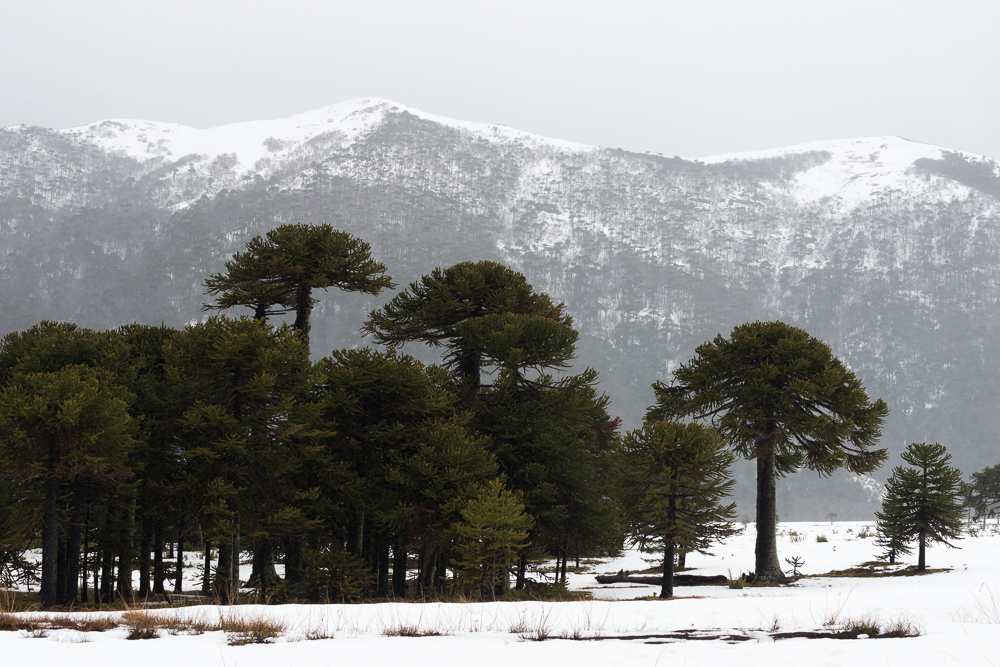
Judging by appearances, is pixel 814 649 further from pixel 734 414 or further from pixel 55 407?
pixel 734 414

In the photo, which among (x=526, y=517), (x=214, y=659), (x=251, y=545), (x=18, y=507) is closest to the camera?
(x=214, y=659)

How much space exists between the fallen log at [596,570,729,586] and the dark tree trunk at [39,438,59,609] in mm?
21706

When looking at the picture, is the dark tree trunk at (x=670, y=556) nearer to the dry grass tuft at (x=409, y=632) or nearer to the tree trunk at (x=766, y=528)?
the tree trunk at (x=766, y=528)

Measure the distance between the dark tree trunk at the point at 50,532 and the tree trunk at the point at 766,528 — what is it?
23.6m

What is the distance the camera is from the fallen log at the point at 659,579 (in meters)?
27.2

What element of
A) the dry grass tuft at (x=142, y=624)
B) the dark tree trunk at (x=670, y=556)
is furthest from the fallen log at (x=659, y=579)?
the dry grass tuft at (x=142, y=624)

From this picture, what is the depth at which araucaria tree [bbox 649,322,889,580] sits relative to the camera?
2586cm

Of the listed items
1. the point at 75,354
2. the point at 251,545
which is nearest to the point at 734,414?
Answer: the point at 251,545

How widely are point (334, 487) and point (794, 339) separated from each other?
A: 61.3 feet

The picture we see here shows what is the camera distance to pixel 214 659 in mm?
6363

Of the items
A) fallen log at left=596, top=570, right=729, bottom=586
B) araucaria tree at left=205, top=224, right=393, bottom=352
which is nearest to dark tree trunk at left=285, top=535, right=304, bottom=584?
araucaria tree at left=205, top=224, right=393, bottom=352

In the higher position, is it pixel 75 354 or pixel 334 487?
pixel 75 354

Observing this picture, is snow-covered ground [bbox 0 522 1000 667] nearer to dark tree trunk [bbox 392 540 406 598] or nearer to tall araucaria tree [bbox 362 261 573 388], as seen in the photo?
dark tree trunk [bbox 392 540 406 598]

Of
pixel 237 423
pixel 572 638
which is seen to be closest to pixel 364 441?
pixel 237 423
